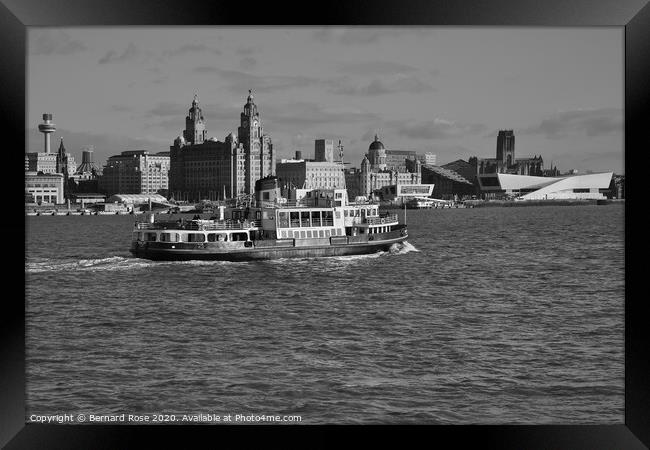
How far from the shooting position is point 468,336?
8.22 metres

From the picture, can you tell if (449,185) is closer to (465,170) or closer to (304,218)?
(465,170)

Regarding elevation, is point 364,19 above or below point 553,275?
above

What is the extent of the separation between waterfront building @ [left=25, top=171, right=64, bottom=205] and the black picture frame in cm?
5916

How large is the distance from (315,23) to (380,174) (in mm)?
59351

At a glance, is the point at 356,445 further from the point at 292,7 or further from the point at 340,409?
the point at 292,7

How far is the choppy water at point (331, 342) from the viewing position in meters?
5.86

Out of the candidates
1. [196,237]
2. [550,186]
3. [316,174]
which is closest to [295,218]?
[196,237]

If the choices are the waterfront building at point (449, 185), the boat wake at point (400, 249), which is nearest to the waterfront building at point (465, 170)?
the waterfront building at point (449, 185)

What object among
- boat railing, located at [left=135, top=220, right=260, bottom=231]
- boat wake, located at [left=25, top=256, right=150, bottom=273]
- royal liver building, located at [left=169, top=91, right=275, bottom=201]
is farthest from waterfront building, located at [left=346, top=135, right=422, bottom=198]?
boat wake, located at [left=25, top=256, right=150, bottom=273]

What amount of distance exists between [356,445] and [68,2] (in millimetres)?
2571

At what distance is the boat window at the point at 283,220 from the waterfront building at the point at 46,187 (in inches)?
1851

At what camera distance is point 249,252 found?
1694cm

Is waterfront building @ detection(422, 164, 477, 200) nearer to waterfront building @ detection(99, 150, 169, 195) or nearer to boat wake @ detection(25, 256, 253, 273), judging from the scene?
waterfront building @ detection(99, 150, 169, 195)
